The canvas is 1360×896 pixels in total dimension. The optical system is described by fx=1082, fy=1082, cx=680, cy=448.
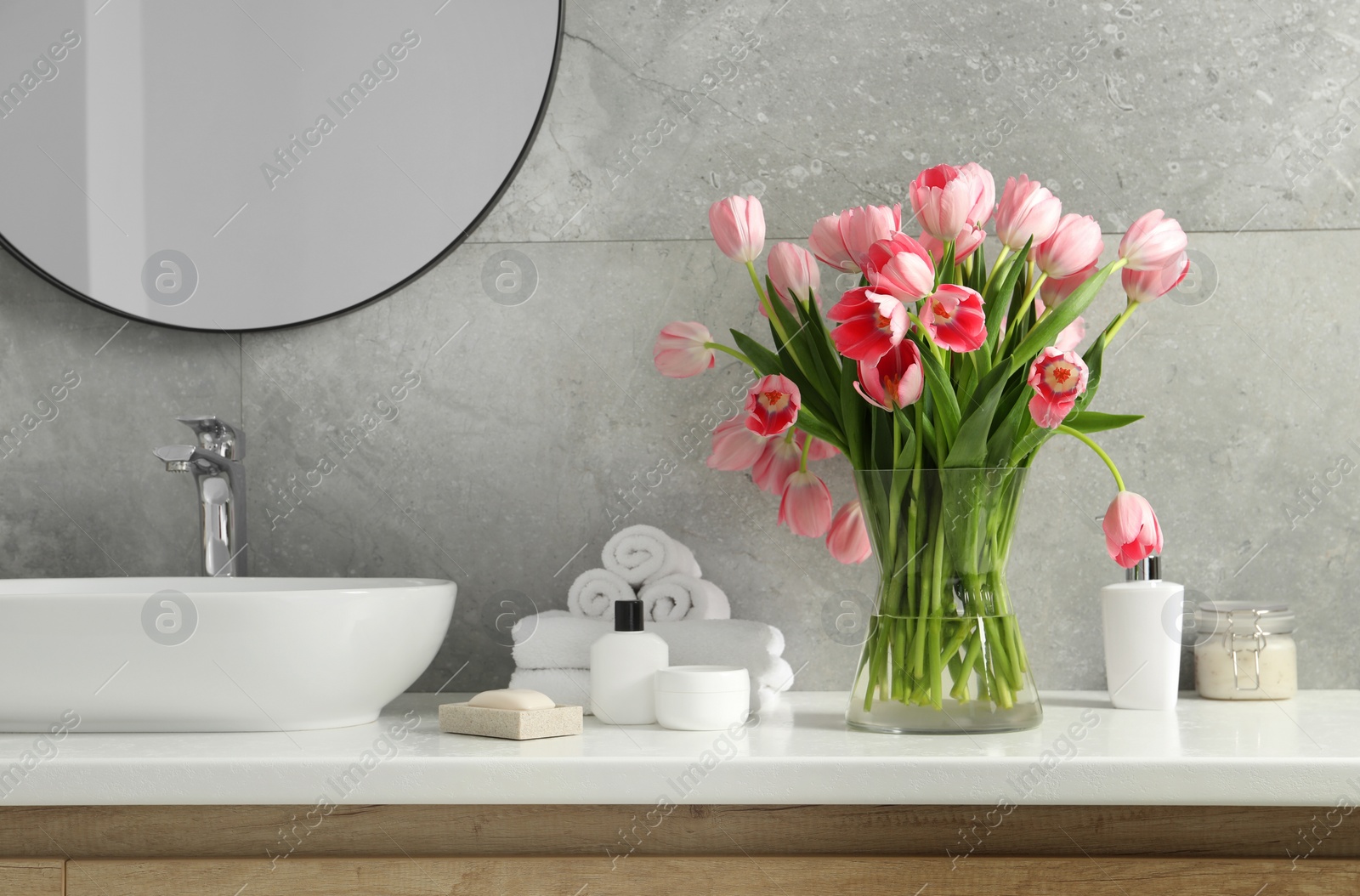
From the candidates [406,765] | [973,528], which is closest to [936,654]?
[973,528]

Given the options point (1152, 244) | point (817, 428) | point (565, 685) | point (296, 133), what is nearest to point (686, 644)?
point (565, 685)

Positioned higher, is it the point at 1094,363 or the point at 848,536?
the point at 1094,363

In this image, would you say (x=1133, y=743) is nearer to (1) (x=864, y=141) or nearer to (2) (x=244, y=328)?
(1) (x=864, y=141)

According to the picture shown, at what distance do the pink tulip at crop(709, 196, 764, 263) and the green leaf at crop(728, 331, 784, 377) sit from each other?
0.08 metres

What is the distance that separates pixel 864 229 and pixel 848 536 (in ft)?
0.99

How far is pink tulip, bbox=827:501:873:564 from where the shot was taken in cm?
107

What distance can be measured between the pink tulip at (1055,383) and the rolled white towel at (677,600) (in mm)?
370

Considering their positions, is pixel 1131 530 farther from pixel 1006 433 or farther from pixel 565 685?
pixel 565 685

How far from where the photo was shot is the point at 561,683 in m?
1.02

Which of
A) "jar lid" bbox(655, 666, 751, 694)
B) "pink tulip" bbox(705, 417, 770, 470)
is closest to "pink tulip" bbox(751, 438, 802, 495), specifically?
"pink tulip" bbox(705, 417, 770, 470)

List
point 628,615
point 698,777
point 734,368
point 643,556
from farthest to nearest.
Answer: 1. point 734,368
2. point 643,556
3. point 628,615
4. point 698,777

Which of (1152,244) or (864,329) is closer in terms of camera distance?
(864,329)

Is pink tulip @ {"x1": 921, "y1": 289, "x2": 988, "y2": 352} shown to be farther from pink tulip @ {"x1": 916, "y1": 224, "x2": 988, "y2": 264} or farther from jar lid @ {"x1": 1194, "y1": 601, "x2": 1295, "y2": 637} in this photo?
jar lid @ {"x1": 1194, "y1": 601, "x2": 1295, "y2": 637}

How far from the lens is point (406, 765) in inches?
30.4
